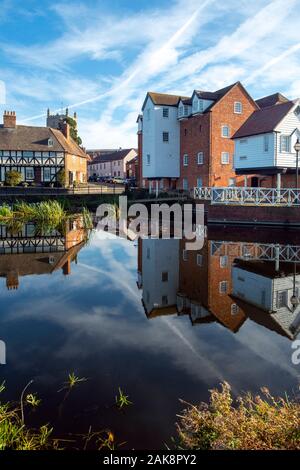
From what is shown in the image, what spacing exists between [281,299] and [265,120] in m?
23.0

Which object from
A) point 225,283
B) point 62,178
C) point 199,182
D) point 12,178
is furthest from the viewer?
point 62,178

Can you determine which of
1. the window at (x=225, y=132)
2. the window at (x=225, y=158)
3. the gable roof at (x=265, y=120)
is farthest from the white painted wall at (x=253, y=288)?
the window at (x=225, y=132)

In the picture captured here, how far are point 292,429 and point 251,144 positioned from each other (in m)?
28.9

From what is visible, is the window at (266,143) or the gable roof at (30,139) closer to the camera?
the window at (266,143)

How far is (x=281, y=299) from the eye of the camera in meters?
11.1

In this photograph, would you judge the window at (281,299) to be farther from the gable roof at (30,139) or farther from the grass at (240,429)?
the gable roof at (30,139)

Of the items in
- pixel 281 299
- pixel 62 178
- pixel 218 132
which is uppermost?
pixel 218 132

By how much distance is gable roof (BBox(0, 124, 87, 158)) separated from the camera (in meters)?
49.4

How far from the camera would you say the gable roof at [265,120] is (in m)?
29.1

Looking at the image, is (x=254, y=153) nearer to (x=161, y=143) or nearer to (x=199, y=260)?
(x=161, y=143)

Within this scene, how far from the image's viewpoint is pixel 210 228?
2761 centimetres

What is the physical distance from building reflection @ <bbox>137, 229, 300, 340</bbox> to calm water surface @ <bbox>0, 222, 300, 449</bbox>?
0.04 meters

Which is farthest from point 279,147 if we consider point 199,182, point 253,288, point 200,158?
point 253,288

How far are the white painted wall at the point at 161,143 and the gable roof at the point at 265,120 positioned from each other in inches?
433
